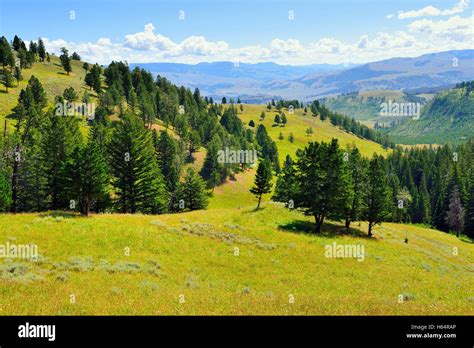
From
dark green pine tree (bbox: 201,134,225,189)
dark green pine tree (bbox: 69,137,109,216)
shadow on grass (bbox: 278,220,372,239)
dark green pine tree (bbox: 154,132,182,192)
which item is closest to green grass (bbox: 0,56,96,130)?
Result: dark green pine tree (bbox: 154,132,182,192)

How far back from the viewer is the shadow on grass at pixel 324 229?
166ft

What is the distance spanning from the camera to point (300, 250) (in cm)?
4003

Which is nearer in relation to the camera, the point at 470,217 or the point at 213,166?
the point at 470,217

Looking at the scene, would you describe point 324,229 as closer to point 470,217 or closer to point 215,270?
point 215,270

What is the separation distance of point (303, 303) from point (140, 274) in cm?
1244

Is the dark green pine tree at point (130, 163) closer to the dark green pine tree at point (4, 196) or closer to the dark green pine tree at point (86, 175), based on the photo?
the dark green pine tree at point (86, 175)

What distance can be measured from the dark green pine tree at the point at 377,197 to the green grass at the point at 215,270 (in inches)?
131

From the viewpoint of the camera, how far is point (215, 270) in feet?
97.6

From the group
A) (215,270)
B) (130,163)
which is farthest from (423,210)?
(215,270)

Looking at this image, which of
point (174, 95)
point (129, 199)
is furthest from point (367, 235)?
point (174, 95)

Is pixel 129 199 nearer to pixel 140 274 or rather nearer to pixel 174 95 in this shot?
pixel 140 274

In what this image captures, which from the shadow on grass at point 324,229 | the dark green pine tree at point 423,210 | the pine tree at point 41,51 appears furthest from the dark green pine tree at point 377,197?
the pine tree at point 41,51

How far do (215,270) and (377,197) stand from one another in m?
36.8
